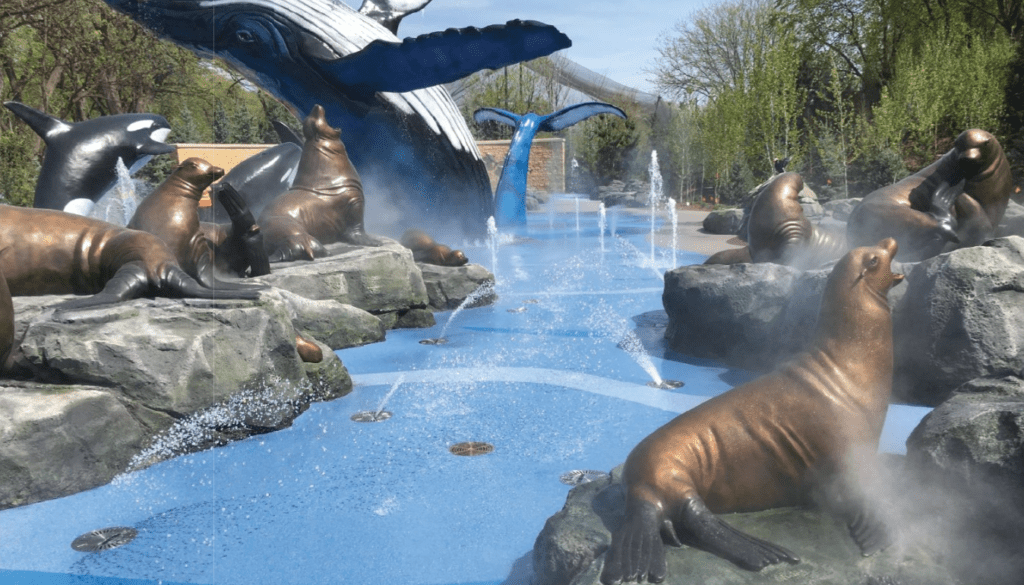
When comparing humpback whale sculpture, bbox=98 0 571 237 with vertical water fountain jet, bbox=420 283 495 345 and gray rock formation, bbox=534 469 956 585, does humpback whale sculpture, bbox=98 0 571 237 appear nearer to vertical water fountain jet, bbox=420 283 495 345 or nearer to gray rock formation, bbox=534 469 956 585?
vertical water fountain jet, bbox=420 283 495 345

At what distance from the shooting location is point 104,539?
122 inches

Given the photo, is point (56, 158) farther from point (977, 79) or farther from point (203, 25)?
point (977, 79)

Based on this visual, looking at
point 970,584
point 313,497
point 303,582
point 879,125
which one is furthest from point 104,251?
point 879,125

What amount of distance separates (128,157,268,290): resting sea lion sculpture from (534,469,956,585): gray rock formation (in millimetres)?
3507

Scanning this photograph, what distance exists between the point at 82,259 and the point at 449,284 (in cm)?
416

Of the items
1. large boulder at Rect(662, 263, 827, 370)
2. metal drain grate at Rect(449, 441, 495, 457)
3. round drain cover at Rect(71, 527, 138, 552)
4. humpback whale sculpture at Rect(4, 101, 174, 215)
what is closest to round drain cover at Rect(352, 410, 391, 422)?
metal drain grate at Rect(449, 441, 495, 457)

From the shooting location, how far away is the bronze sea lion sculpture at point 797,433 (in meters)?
2.26

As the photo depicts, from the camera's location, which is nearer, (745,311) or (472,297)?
(745,311)

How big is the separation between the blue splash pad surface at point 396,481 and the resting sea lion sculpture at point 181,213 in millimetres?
1436

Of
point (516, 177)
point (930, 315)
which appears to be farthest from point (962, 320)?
point (516, 177)

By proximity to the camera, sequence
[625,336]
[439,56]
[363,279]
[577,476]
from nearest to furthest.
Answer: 1. [577,476]
2. [625,336]
3. [363,279]
4. [439,56]

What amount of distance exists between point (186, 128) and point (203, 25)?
20268mm

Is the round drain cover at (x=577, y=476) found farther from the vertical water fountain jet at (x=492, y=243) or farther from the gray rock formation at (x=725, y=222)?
the gray rock formation at (x=725, y=222)

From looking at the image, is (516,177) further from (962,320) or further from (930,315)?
(962,320)
